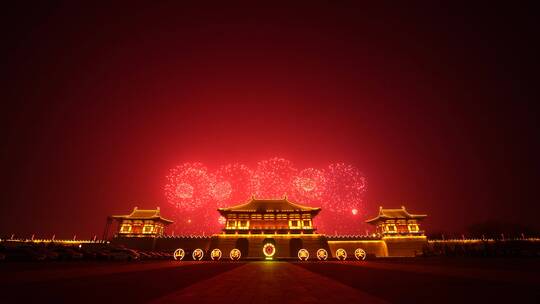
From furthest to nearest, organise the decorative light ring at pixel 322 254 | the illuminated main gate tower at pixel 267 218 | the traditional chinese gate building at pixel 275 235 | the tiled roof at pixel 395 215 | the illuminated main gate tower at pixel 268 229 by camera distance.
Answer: the tiled roof at pixel 395 215
the illuminated main gate tower at pixel 267 218
the traditional chinese gate building at pixel 275 235
the illuminated main gate tower at pixel 268 229
the decorative light ring at pixel 322 254

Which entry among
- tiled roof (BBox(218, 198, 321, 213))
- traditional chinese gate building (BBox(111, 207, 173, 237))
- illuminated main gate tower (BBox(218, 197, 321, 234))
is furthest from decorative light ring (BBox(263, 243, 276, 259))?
traditional chinese gate building (BBox(111, 207, 173, 237))

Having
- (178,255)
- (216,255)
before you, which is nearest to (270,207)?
(216,255)

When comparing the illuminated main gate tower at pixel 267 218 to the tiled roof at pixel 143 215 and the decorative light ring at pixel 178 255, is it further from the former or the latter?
the tiled roof at pixel 143 215

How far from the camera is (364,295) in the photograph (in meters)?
6.94

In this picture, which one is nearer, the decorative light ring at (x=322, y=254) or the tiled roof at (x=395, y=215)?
Result: the decorative light ring at (x=322, y=254)

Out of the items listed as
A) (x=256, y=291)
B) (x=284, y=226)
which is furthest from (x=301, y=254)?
(x=256, y=291)

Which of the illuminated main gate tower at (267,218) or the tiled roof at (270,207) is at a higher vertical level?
the tiled roof at (270,207)

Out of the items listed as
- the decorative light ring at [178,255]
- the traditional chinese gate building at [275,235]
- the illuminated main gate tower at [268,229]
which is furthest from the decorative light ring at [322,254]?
the decorative light ring at [178,255]

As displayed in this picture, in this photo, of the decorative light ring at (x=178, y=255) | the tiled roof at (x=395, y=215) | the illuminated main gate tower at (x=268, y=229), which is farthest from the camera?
the tiled roof at (x=395, y=215)

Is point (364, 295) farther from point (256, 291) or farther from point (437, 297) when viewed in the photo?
point (256, 291)

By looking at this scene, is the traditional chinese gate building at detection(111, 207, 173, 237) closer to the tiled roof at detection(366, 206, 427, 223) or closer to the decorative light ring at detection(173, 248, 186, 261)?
the decorative light ring at detection(173, 248, 186, 261)

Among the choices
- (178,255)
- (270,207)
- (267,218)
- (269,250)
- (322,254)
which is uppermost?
(270,207)

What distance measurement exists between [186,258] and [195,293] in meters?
27.8

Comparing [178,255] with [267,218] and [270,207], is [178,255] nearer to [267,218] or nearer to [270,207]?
[267,218]
